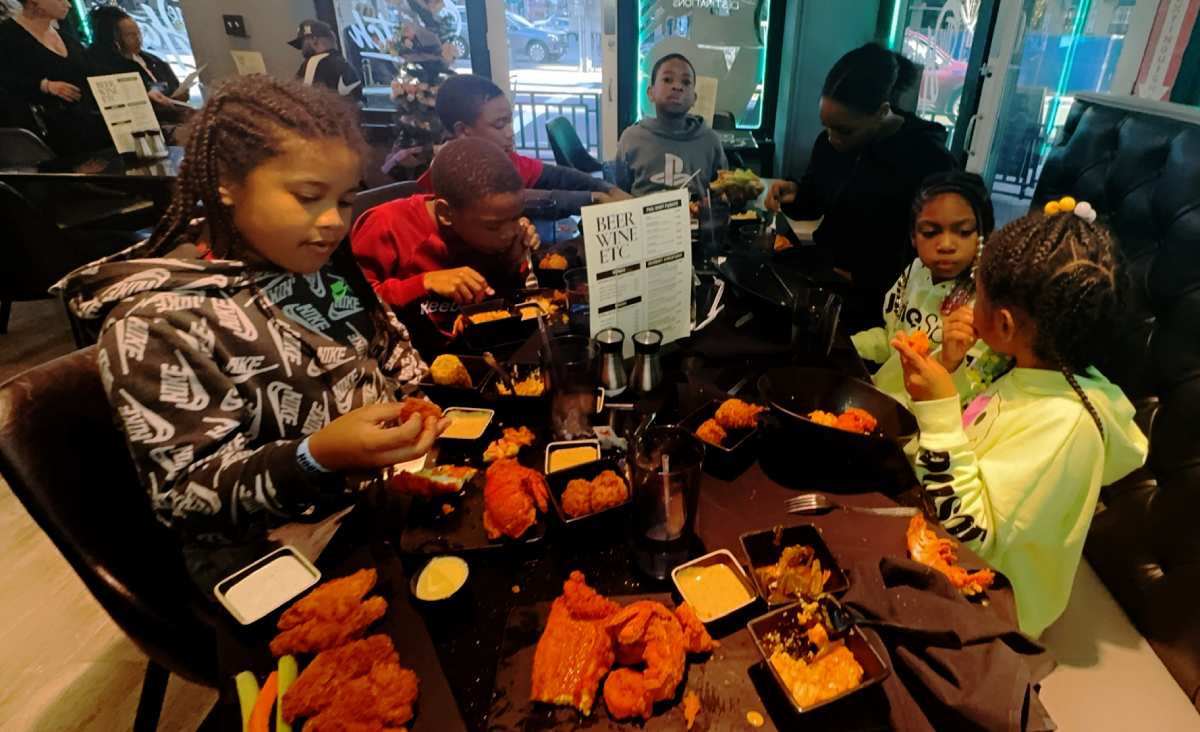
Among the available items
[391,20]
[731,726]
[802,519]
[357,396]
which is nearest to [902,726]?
[731,726]

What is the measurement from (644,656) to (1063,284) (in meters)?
0.99

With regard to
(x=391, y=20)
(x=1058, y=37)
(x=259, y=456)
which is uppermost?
(x=391, y=20)


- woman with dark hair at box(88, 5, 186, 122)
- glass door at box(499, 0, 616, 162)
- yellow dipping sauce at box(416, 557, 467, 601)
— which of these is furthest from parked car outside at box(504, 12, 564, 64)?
yellow dipping sauce at box(416, 557, 467, 601)

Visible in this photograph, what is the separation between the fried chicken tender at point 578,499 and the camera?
0.94 m

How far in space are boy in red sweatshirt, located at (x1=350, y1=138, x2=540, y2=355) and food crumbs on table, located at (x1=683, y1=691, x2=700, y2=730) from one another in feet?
4.14

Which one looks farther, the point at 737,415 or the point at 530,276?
the point at 530,276

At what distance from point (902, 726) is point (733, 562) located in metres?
0.27

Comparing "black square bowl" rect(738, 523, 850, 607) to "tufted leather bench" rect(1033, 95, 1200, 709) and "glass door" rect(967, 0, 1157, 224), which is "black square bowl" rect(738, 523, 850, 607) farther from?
"glass door" rect(967, 0, 1157, 224)

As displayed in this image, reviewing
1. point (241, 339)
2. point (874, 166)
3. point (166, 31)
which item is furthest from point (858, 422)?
point (166, 31)

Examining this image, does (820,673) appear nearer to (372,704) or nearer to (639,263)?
(372,704)

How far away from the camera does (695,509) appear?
3.16ft

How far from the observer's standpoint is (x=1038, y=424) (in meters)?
1.05

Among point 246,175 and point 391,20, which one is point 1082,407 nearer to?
point 246,175

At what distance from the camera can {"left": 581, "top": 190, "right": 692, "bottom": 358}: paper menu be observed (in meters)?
1.27
